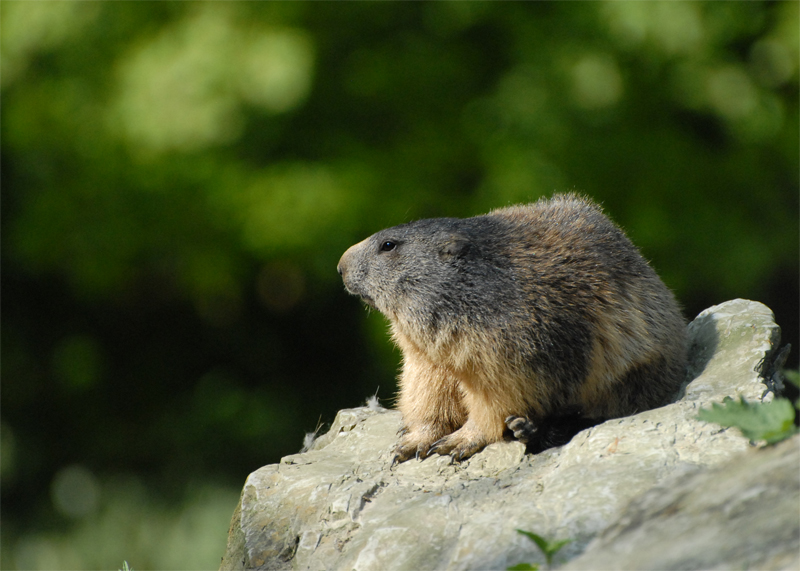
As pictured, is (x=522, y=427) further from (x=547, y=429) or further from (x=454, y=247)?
(x=454, y=247)

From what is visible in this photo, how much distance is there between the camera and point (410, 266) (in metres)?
4.54

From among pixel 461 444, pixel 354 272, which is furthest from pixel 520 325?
pixel 354 272

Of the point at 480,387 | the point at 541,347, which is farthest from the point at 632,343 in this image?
the point at 480,387

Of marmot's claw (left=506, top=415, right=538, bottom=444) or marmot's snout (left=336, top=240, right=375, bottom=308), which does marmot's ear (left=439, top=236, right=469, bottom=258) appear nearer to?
marmot's snout (left=336, top=240, right=375, bottom=308)

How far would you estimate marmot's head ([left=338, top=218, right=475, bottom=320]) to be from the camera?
439 centimetres

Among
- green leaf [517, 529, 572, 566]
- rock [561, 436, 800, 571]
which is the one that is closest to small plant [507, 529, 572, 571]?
green leaf [517, 529, 572, 566]

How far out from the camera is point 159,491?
1104 cm

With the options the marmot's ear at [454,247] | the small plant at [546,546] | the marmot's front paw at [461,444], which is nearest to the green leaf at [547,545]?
the small plant at [546,546]

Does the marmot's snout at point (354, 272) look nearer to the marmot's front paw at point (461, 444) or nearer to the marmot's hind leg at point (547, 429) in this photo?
the marmot's front paw at point (461, 444)

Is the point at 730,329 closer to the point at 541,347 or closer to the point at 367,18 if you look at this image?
the point at 541,347

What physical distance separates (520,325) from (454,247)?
610mm

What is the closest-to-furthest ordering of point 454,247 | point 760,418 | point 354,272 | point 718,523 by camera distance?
point 718,523 < point 760,418 < point 454,247 < point 354,272

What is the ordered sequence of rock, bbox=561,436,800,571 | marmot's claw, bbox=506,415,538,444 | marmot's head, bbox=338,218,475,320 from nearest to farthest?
rock, bbox=561,436,800,571
marmot's claw, bbox=506,415,538,444
marmot's head, bbox=338,218,475,320

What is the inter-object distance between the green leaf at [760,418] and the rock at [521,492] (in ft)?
0.26
